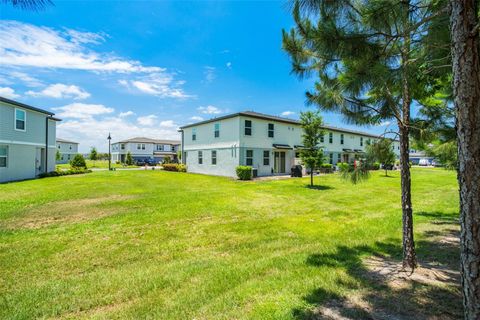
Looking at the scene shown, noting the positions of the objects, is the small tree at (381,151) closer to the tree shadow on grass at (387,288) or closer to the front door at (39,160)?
the tree shadow on grass at (387,288)

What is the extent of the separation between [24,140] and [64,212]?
14519 mm

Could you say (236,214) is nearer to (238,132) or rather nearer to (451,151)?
(451,151)

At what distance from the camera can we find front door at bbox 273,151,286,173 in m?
24.3

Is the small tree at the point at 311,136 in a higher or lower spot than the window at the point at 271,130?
lower

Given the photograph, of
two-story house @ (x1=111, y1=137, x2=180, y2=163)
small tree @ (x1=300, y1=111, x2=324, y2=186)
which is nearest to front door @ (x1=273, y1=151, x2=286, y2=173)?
small tree @ (x1=300, y1=111, x2=324, y2=186)

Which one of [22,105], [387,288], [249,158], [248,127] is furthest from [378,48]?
[22,105]

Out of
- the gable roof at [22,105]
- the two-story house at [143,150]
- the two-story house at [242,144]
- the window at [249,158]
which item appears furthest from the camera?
the two-story house at [143,150]

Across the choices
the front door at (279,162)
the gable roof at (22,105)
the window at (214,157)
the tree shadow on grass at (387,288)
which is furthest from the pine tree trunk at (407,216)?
the gable roof at (22,105)

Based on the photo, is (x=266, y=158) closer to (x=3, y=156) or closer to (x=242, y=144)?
(x=242, y=144)

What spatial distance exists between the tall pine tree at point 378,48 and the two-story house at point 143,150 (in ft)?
165

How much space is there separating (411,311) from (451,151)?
3537mm

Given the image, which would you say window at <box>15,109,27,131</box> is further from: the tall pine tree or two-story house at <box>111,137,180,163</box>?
two-story house at <box>111,137,180,163</box>

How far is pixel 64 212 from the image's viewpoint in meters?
8.37

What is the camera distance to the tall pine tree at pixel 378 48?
342cm
